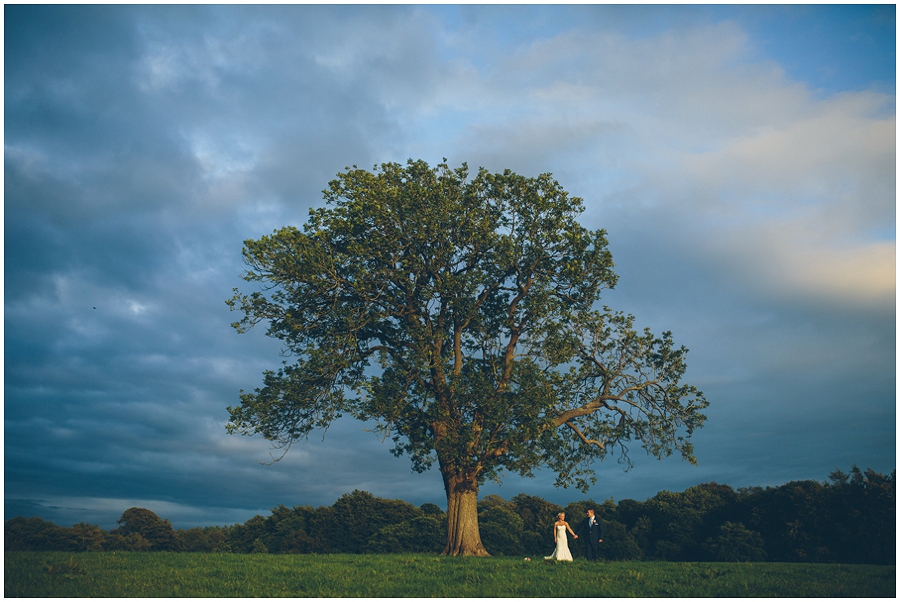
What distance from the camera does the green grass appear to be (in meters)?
17.1

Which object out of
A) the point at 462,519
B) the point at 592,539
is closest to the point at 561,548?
the point at 592,539

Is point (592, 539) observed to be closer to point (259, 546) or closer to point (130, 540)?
point (130, 540)

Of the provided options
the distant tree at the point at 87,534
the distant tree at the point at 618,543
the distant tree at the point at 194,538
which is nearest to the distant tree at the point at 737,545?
the distant tree at the point at 618,543

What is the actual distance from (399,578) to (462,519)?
11841 millimetres

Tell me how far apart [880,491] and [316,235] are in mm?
45598

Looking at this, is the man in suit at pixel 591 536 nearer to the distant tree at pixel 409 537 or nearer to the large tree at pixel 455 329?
the large tree at pixel 455 329

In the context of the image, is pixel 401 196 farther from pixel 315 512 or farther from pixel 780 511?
pixel 315 512

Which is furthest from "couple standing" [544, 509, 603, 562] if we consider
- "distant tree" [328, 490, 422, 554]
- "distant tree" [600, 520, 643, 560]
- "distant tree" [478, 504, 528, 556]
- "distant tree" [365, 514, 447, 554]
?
"distant tree" [328, 490, 422, 554]

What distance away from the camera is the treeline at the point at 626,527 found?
157 ft

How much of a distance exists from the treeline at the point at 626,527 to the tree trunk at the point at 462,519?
17.5 metres

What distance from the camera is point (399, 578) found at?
1930cm

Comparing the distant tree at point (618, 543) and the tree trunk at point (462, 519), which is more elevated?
the tree trunk at point (462, 519)

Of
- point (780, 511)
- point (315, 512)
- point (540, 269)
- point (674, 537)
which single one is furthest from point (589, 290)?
point (315, 512)

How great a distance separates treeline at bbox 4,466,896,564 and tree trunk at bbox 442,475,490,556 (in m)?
17.5
